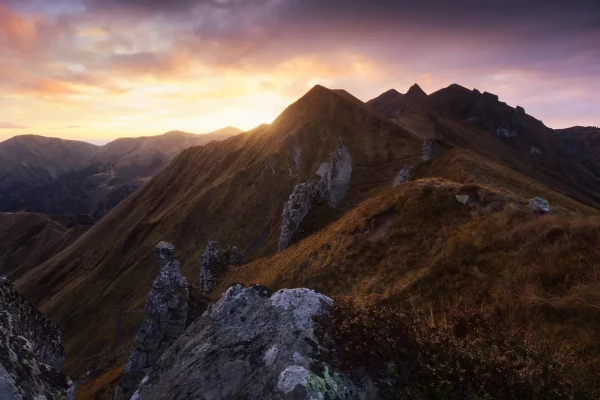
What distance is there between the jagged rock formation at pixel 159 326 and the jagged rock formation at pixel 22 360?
24.6 ft

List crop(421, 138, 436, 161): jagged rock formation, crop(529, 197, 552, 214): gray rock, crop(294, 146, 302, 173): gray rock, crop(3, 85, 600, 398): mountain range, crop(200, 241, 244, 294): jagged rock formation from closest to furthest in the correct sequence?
crop(3, 85, 600, 398): mountain range → crop(529, 197, 552, 214): gray rock → crop(200, 241, 244, 294): jagged rock formation → crop(421, 138, 436, 161): jagged rock formation → crop(294, 146, 302, 173): gray rock

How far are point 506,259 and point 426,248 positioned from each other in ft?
23.3

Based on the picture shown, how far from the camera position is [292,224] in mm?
50406

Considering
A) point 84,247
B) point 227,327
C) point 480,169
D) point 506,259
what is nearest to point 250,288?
point 227,327

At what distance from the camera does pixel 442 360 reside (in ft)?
22.0

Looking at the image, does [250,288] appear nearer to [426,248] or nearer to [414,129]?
[426,248]

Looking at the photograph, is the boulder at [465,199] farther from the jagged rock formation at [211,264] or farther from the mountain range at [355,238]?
the jagged rock formation at [211,264]

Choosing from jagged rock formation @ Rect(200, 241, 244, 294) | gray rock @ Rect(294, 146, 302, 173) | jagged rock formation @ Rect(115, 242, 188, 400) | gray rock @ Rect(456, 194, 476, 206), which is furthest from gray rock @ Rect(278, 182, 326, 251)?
gray rock @ Rect(294, 146, 302, 173)

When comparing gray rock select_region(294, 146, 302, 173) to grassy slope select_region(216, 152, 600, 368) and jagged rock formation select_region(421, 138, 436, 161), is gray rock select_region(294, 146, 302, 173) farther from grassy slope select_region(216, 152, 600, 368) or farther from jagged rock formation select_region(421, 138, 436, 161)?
grassy slope select_region(216, 152, 600, 368)

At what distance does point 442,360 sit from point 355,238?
2123 cm

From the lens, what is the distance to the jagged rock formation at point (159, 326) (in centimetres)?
1950

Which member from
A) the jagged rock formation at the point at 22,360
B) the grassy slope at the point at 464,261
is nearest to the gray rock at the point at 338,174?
the grassy slope at the point at 464,261

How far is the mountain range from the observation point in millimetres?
12680

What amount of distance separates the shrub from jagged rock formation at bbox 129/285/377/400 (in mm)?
426
